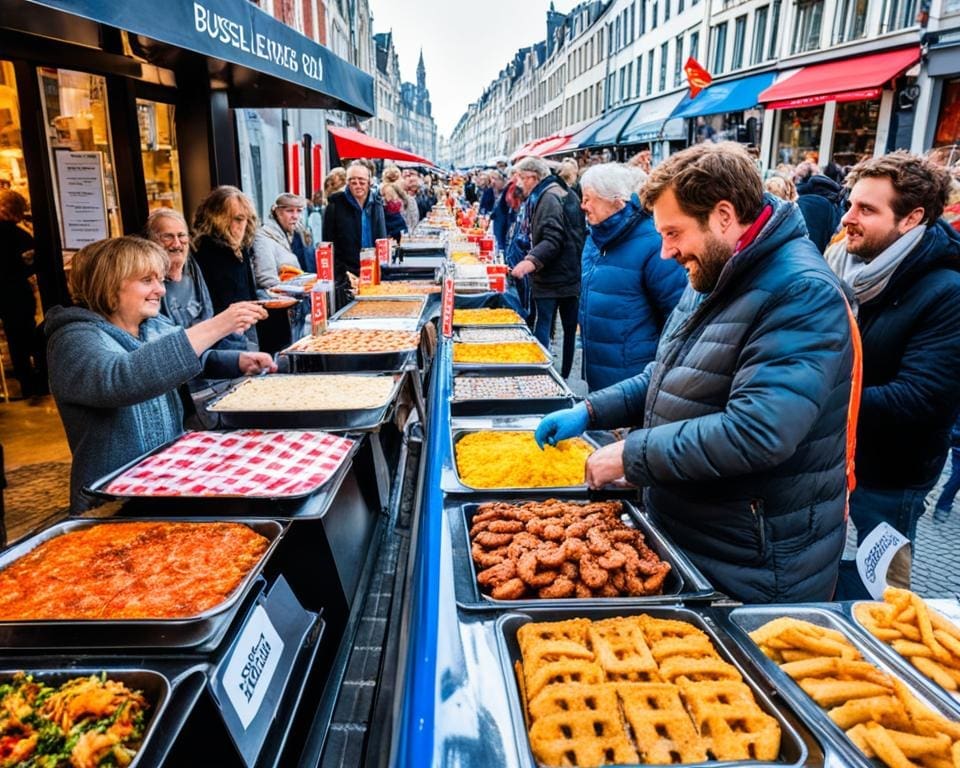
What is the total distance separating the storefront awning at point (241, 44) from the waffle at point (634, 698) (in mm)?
2498

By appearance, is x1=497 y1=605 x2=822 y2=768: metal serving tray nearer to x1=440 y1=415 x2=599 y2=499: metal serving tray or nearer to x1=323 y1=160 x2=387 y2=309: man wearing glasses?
x1=440 y1=415 x2=599 y2=499: metal serving tray

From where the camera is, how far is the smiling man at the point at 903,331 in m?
2.65

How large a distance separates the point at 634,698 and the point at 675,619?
1.11 feet

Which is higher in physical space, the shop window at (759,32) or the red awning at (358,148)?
the shop window at (759,32)

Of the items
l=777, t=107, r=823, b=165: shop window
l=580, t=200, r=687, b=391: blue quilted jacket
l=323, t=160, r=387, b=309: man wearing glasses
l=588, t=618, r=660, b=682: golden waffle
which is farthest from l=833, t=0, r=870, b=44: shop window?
l=588, t=618, r=660, b=682: golden waffle

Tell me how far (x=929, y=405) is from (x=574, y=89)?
5297 centimetres

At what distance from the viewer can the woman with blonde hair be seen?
15.1 feet

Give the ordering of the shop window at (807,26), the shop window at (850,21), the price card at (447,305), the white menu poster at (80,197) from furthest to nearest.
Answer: the shop window at (807,26)
the shop window at (850,21)
the white menu poster at (80,197)
the price card at (447,305)

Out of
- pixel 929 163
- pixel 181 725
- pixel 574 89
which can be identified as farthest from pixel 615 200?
pixel 574 89

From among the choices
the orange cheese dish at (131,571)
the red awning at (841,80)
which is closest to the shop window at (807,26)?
the red awning at (841,80)

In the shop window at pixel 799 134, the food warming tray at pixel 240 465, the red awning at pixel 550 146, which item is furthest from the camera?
the red awning at pixel 550 146

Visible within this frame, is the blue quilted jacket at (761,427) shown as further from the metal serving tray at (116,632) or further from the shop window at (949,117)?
the shop window at (949,117)

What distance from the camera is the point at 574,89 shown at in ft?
164

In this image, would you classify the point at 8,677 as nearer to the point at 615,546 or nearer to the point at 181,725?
the point at 181,725
